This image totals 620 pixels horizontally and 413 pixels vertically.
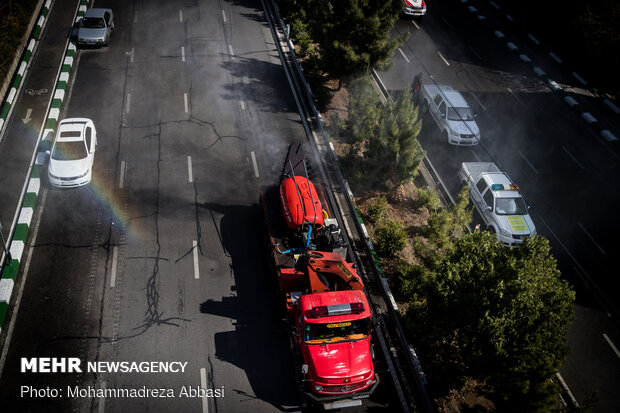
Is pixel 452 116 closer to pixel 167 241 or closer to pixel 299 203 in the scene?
pixel 299 203

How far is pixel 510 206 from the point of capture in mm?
21672

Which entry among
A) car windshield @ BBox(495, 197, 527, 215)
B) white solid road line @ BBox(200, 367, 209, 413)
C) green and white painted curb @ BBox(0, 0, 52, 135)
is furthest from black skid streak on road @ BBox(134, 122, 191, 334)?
car windshield @ BBox(495, 197, 527, 215)

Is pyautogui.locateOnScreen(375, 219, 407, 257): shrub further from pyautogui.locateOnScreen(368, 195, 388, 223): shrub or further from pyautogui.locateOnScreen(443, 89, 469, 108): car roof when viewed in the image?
pyautogui.locateOnScreen(443, 89, 469, 108): car roof

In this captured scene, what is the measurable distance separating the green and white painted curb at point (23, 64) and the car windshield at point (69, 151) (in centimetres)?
537

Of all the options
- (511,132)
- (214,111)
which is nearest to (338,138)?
(214,111)

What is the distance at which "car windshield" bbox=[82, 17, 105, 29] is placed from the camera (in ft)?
99.8

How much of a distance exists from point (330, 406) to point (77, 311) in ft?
30.5

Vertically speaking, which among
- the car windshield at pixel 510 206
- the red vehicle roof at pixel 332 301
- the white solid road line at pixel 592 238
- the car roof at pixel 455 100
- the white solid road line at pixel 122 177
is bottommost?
the white solid road line at pixel 122 177

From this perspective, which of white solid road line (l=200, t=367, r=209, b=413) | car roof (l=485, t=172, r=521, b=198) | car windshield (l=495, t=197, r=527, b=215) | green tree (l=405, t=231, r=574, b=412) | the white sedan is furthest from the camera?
car roof (l=485, t=172, r=521, b=198)

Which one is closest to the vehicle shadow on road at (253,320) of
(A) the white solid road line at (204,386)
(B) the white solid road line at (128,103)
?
(A) the white solid road line at (204,386)

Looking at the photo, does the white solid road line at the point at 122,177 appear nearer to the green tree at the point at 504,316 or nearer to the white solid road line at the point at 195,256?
the white solid road line at the point at 195,256

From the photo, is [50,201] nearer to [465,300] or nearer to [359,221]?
[359,221]
